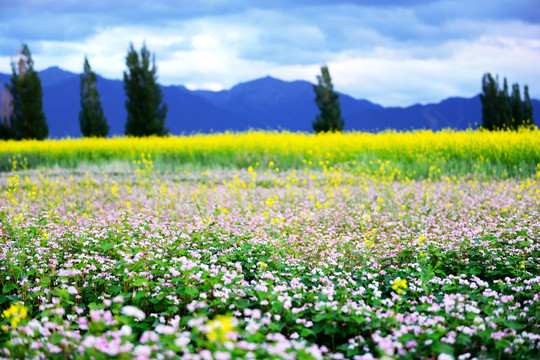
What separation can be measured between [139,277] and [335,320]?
1.64m

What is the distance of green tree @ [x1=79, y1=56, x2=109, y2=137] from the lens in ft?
95.7

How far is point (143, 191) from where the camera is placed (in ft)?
32.2

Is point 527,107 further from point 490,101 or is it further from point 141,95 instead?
point 141,95

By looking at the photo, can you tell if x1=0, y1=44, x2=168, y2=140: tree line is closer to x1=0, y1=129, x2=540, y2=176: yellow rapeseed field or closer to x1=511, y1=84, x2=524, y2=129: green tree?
x1=0, y1=129, x2=540, y2=176: yellow rapeseed field

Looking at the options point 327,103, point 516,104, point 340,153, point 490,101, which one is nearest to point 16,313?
point 340,153

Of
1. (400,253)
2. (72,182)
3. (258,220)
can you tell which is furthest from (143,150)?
(400,253)

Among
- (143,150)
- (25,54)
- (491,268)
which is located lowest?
(491,268)

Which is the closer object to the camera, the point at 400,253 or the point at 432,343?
the point at 432,343

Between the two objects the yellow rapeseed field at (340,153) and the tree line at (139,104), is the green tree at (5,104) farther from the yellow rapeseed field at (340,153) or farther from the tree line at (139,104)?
the yellow rapeseed field at (340,153)

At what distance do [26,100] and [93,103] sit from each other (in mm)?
5629

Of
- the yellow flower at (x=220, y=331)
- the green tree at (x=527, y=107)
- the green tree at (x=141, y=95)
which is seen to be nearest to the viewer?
the yellow flower at (x=220, y=331)

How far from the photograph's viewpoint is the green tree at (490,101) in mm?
29578

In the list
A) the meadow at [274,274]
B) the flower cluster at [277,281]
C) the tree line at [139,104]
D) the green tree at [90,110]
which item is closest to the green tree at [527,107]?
the tree line at [139,104]

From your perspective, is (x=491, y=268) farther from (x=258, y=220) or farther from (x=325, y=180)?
(x=325, y=180)
